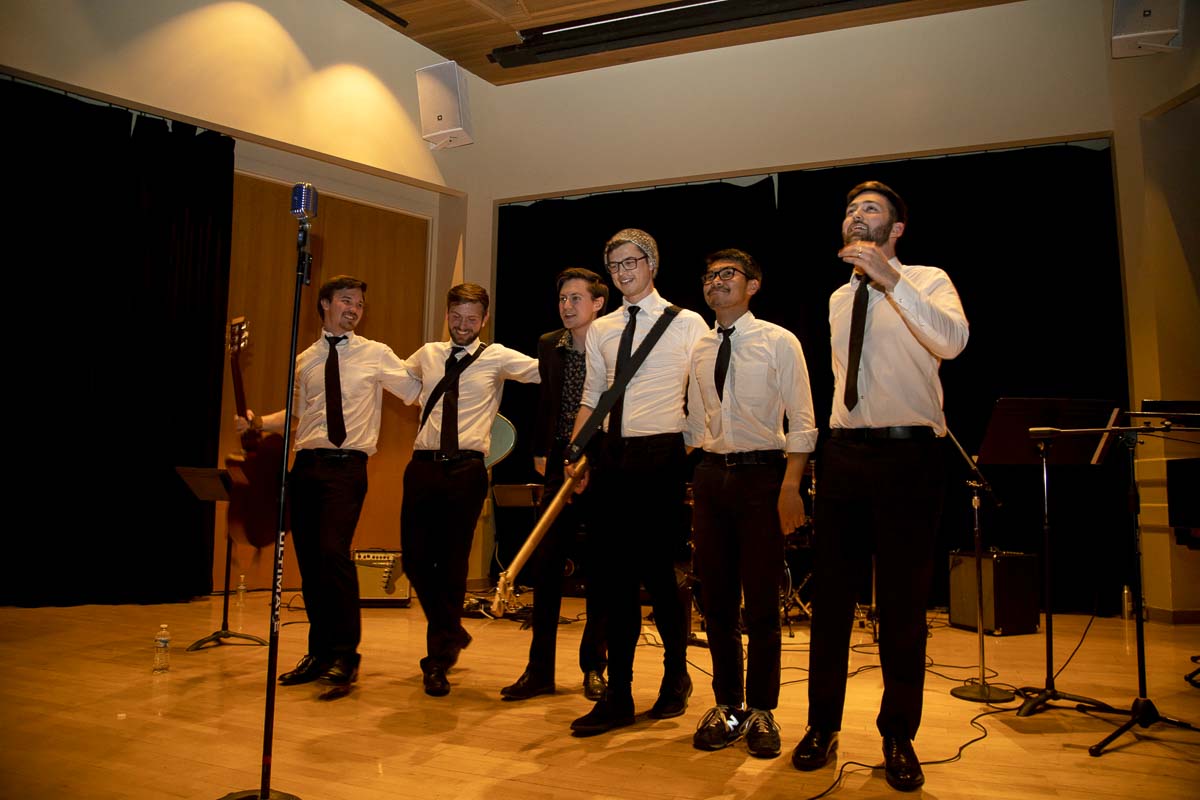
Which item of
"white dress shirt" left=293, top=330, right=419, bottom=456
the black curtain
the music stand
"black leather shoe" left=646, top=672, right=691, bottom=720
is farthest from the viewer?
the black curtain

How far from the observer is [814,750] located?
8.78ft

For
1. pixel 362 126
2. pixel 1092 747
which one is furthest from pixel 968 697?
pixel 362 126

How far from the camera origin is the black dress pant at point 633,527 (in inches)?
118

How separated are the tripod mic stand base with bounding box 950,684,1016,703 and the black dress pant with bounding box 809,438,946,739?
4.67ft

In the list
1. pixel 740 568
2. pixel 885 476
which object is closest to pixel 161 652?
pixel 740 568

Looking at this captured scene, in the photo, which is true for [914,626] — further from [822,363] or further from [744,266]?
[822,363]

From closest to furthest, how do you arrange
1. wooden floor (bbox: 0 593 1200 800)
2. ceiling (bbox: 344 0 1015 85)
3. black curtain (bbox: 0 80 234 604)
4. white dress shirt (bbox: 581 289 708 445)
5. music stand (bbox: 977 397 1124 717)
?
wooden floor (bbox: 0 593 1200 800) → white dress shirt (bbox: 581 289 708 445) → music stand (bbox: 977 397 1124 717) → black curtain (bbox: 0 80 234 604) → ceiling (bbox: 344 0 1015 85)

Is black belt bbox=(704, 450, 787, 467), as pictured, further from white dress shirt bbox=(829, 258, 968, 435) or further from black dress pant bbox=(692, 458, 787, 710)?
white dress shirt bbox=(829, 258, 968, 435)

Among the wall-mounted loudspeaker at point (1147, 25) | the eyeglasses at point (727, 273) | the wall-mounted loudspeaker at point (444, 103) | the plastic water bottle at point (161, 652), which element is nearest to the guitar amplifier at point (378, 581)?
the plastic water bottle at point (161, 652)

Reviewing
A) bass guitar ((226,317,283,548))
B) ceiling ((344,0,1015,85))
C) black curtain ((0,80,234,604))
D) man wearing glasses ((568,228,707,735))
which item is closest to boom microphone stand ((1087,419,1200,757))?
man wearing glasses ((568,228,707,735))

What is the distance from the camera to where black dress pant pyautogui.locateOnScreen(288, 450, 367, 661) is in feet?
12.3

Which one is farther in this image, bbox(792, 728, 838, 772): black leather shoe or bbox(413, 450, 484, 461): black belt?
Result: bbox(413, 450, 484, 461): black belt

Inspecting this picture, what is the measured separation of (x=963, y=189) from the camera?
272 inches

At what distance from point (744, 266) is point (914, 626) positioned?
1.39m
